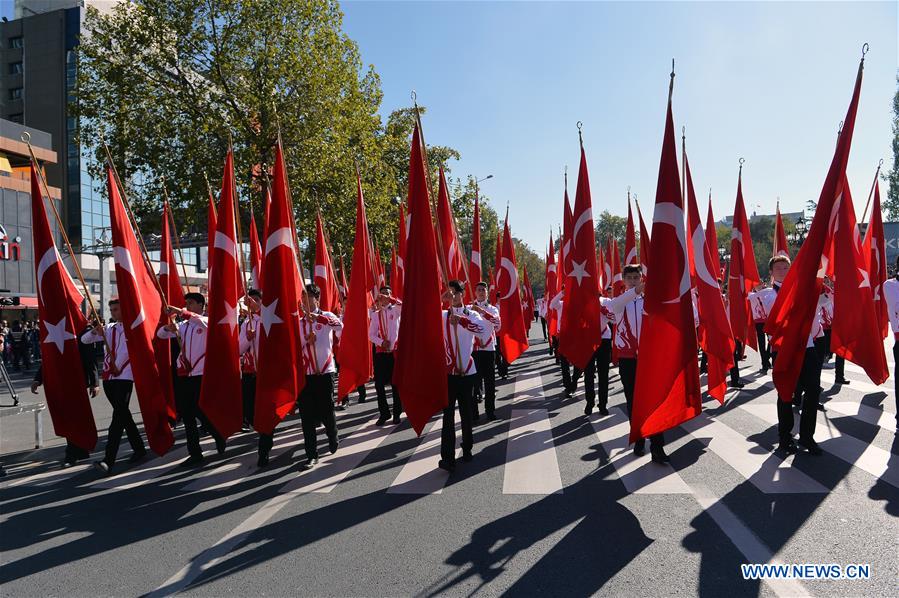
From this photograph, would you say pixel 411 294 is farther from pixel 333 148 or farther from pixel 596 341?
pixel 333 148

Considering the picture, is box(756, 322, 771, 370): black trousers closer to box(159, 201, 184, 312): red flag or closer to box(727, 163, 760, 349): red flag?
box(727, 163, 760, 349): red flag

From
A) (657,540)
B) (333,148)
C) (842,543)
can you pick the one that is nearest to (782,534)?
(842,543)

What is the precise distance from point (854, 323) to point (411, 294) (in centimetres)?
508

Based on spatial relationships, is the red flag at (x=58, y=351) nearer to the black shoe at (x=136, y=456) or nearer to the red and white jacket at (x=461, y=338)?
the black shoe at (x=136, y=456)

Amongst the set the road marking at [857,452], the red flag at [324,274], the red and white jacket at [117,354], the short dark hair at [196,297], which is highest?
the red flag at [324,274]

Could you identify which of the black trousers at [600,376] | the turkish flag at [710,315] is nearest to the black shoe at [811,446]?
the turkish flag at [710,315]

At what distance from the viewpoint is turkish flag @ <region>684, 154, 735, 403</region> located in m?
7.14

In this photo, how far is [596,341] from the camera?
847cm

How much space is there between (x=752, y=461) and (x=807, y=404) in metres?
0.86

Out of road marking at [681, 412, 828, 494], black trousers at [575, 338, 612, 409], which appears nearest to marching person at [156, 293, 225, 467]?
black trousers at [575, 338, 612, 409]

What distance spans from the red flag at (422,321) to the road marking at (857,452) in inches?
158

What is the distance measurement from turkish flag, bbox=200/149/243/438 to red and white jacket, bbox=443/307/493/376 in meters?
2.42

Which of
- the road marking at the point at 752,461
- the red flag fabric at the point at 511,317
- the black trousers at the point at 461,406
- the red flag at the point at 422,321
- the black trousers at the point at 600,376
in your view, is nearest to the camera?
the road marking at the point at 752,461

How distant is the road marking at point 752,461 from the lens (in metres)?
5.46
